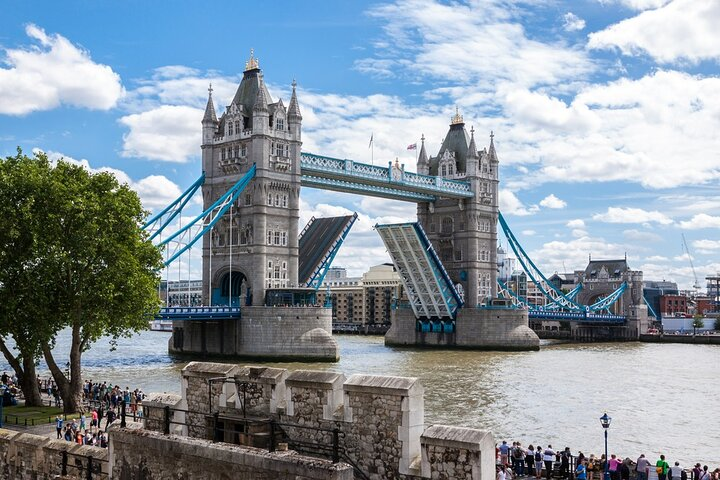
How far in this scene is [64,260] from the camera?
2634 cm

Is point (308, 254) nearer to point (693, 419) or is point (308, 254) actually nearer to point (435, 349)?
point (435, 349)

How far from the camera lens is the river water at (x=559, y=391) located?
3000 cm

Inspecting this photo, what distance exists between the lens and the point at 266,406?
1241 centimetres

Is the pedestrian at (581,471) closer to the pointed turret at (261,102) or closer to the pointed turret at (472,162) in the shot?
the pointed turret at (261,102)

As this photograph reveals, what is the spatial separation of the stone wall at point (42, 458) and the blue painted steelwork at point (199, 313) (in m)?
40.6

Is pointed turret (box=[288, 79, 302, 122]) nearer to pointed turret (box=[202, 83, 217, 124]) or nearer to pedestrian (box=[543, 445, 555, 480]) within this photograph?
pointed turret (box=[202, 83, 217, 124])

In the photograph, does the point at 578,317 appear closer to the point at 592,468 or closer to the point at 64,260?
the point at 64,260

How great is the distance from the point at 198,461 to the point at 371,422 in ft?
8.53

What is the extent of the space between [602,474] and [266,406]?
33.6 ft

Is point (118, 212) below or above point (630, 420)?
above

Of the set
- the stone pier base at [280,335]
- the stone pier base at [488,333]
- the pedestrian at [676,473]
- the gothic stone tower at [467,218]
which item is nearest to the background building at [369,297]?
the gothic stone tower at [467,218]

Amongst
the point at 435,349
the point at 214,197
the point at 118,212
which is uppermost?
the point at 214,197

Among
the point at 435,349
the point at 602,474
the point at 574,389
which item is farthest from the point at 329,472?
the point at 435,349

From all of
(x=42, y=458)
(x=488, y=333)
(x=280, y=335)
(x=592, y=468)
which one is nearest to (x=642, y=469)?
(x=592, y=468)
